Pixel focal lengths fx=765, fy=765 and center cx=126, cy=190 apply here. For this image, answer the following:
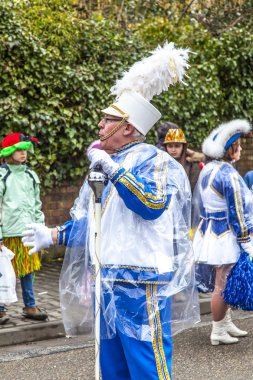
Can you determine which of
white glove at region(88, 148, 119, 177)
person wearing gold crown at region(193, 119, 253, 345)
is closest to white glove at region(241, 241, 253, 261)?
person wearing gold crown at region(193, 119, 253, 345)

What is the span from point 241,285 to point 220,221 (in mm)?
607

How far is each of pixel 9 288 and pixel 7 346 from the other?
0.49 m

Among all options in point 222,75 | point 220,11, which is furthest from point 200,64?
point 220,11

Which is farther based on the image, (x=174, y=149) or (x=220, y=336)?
(x=174, y=149)

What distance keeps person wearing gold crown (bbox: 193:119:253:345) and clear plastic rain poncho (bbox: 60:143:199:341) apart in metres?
2.16

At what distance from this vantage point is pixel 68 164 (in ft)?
33.7

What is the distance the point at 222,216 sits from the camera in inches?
251

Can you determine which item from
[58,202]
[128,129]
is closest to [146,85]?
[128,129]

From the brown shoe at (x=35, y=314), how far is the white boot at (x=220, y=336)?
5.05ft

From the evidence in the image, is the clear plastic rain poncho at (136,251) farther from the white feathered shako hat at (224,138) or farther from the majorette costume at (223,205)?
the white feathered shako hat at (224,138)

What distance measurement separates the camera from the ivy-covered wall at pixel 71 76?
943 cm

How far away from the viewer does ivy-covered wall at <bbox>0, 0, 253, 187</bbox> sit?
→ 943 cm

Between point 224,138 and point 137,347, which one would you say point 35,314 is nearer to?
point 224,138

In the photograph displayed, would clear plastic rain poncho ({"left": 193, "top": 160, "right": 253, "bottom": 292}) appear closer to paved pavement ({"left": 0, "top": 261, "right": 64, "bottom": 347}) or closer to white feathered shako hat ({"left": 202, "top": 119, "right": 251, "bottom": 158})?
white feathered shako hat ({"left": 202, "top": 119, "right": 251, "bottom": 158})
